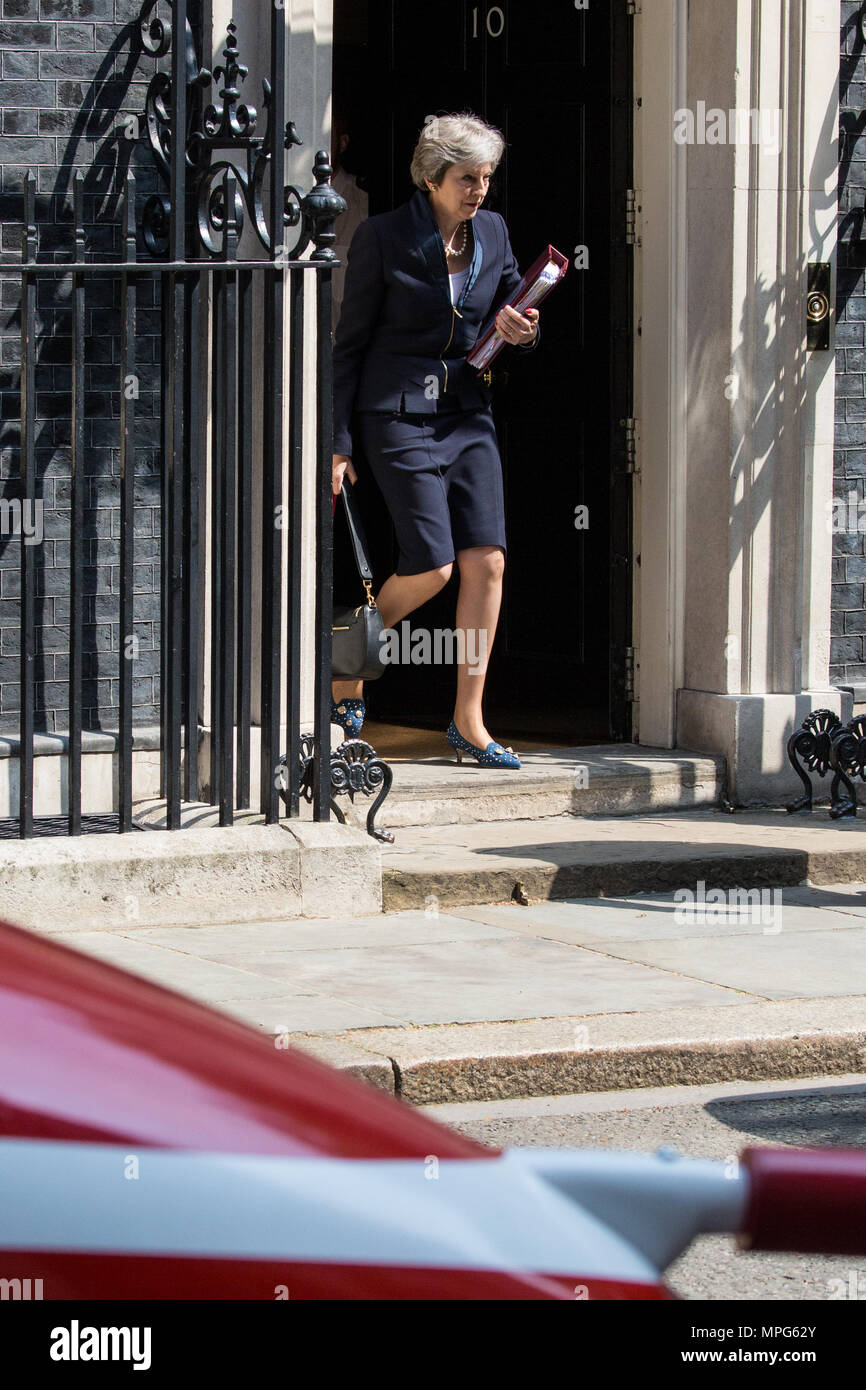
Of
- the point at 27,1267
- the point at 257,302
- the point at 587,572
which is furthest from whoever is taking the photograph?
the point at 587,572

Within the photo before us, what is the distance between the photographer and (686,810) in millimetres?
8266

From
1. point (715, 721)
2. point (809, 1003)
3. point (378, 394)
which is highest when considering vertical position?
point (378, 394)

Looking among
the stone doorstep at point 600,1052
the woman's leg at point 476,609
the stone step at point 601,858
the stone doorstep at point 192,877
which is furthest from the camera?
the woman's leg at point 476,609

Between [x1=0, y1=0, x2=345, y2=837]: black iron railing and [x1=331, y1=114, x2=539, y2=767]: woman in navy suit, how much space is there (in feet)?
3.22

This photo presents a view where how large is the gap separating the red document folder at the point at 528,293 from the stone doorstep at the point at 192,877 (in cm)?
221

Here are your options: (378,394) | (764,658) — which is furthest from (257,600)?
(764,658)

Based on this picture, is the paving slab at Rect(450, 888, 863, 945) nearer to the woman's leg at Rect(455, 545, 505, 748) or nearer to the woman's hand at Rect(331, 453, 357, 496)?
the woman's leg at Rect(455, 545, 505, 748)

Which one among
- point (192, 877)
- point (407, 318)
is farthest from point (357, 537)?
point (192, 877)

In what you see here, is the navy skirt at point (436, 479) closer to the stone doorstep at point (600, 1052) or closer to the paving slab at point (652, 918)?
the paving slab at point (652, 918)

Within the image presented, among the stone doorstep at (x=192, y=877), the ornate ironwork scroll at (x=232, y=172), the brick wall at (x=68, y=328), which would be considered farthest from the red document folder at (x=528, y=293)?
the stone doorstep at (x=192, y=877)

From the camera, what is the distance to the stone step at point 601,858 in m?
6.78

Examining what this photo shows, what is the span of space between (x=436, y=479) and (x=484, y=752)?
1175 mm
